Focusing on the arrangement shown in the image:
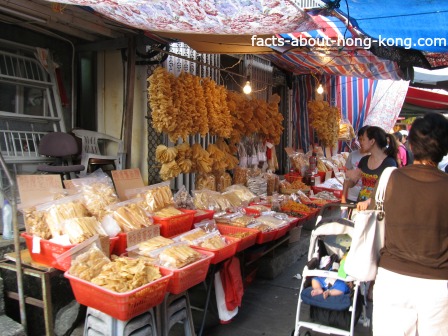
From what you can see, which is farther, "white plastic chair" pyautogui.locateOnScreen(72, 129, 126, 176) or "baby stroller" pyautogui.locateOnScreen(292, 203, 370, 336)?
"white plastic chair" pyautogui.locateOnScreen(72, 129, 126, 176)

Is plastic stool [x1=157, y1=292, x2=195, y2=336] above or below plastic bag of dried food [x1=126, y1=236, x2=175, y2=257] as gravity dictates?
below

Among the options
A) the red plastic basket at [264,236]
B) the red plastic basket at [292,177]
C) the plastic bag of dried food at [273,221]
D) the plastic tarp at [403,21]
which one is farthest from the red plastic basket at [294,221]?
the red plastic basket at [292,177]

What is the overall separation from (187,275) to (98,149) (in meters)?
2.90

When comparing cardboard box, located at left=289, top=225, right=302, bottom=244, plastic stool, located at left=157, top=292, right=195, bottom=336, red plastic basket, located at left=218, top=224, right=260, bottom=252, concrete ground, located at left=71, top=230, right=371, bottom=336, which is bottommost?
concrete ground, located at left=71, top=230, right=371, bottom=336

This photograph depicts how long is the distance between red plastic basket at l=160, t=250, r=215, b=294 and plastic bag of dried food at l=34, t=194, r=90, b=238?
0.97 metres

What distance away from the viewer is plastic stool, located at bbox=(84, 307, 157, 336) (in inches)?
102

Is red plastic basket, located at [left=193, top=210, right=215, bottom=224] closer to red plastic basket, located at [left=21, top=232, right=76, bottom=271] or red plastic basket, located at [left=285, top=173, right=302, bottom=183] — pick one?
red plastic basket, located at [left=21, top=232, right=76, bottom=271]

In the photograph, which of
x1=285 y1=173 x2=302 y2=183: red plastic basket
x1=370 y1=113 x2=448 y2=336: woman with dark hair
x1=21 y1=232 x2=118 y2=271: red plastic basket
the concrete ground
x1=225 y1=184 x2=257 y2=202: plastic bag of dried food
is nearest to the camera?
x1=370 y1=113 x2=448 y2=336: woman with dark hair

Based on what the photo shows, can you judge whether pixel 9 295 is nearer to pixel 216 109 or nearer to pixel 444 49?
pixel 216 109

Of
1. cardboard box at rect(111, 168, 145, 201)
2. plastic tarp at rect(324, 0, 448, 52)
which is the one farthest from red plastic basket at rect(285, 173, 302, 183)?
cardboard box at rect(111, 168, 145, 201)

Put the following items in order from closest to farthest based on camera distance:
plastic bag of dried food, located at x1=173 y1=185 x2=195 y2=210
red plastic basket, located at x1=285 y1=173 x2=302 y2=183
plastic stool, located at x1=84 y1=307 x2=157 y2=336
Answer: plastic stool, located at x1=84 y1=307 x2=157 y2=336, plastic bag of dried food, located at x1=173 y1=185 x2=195 y2=210, red plastic basket, located at x1=285 y1=173 x2=302 y2=183

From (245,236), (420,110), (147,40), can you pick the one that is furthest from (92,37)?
(420,110)

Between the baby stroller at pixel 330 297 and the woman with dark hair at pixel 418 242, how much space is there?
2.33 ft

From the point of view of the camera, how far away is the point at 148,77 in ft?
16.8
